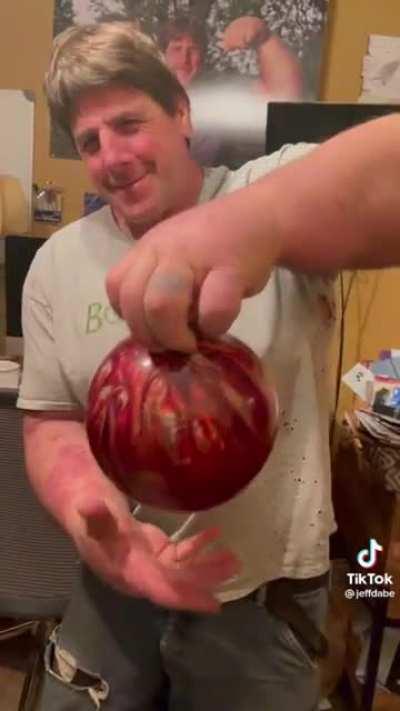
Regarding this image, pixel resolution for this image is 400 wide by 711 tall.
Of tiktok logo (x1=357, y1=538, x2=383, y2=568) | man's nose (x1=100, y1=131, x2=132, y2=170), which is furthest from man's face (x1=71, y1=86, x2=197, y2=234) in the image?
tiktok logo (x1=357, y1=538, x2=383, y2=568)

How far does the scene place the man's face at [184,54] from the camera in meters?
2.04

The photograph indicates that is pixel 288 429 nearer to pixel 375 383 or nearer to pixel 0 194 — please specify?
pixel 375 383

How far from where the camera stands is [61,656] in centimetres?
107

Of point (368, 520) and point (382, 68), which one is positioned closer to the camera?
point (368, 520)

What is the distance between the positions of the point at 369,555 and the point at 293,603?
0.79m

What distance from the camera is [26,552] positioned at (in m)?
1.52

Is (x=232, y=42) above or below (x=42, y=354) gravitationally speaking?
above

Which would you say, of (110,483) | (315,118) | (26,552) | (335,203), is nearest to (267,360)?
(110,483)

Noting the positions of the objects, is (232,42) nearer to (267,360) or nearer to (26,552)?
(26,552)

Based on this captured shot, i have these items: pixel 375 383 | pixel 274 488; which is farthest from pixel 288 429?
pixel 375 383

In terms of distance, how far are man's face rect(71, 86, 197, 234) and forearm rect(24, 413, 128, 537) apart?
25 centimetres

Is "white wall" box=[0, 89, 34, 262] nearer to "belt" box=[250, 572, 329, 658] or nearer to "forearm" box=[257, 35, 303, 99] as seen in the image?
"forearm" box=[257, 35, 303, 99]

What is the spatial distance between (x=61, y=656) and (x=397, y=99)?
1.53 metres

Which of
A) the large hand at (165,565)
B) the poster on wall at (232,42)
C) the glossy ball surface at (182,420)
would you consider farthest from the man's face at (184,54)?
the glossy ball surface at (182,420)
